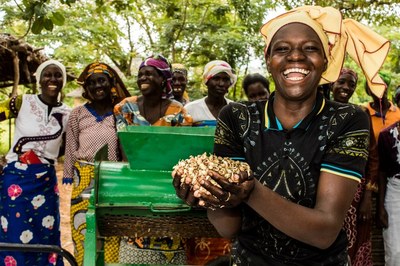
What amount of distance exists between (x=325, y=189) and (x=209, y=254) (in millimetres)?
2146

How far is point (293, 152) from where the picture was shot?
1479 mm

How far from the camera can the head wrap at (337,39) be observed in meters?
1.54

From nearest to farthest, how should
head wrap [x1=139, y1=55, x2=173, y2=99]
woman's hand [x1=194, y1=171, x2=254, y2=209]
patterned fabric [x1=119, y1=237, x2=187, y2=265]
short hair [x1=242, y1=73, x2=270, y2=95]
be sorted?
woman's hand [x1=194, y1=171, x2=254, y2=209] → patterned fabric [x1=119, y1=237, x2=187, y2=265] → head wrap [x1=139, y1=55, x2=173, y2=99] → short hair [x1=242, y1=73, x2=270, y2=95]

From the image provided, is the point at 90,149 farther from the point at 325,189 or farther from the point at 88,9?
the point at 88,9

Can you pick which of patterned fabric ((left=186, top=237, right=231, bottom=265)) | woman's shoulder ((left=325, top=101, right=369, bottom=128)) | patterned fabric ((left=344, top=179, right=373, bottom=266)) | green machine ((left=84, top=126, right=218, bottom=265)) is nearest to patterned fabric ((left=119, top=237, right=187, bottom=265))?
patterned fabric ((left=186, top=237, right=231, bottom=265))

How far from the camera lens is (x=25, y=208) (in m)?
3.92

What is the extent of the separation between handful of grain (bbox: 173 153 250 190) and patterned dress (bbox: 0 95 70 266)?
2817 millimetres

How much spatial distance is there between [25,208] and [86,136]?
0.82 metres

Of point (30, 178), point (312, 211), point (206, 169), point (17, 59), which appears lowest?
point (30, 178)

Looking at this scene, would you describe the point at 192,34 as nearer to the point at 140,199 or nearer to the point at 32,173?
the point at 32,173

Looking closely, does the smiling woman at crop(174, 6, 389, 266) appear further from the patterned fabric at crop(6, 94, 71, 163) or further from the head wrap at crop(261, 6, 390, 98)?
the patterned fabric at crop(6, 94, 71, 163)

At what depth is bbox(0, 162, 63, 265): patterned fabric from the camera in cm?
388

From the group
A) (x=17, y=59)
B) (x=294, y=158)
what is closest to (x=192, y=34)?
(x=17, y=59)

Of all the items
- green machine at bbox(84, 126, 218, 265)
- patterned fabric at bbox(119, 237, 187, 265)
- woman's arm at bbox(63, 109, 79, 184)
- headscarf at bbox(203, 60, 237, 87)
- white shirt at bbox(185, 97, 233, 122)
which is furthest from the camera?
headscarf at bbox(203, 60, 237, 87)
